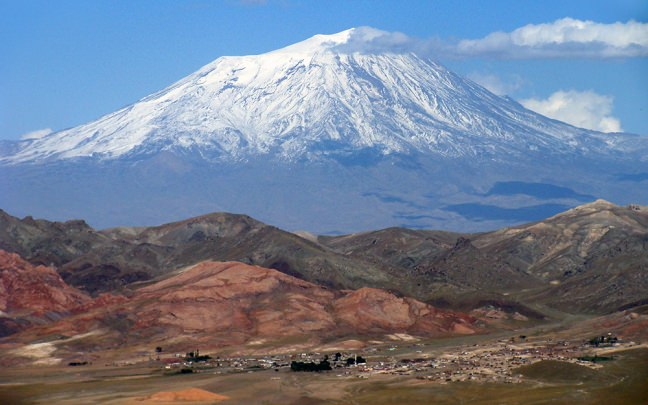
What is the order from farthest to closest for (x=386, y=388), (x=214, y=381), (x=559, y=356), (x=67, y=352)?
(x=67, y=352), (x=559, y=356), (x=214, y=381), (x=386, y=388)

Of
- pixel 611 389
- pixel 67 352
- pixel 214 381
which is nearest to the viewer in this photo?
pixel 611 389

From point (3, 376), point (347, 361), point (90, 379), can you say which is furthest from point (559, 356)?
point (3, 376)

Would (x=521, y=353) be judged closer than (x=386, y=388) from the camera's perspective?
No

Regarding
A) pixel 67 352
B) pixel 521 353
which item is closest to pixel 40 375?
pixel 67 352

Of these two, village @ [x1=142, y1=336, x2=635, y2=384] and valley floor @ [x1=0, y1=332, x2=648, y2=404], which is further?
village @ [x1=142, y1=336, x2=635, y2=384]

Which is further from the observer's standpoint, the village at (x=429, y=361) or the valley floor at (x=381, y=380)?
the village at (x=429, y=361)

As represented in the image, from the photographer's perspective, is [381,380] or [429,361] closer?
[381,380]

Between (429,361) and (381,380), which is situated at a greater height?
(429,361)

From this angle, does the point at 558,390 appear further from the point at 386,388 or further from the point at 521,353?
the point at 521,353

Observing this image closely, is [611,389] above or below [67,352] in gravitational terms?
below

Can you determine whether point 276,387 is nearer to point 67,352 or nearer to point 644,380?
point 644,380
